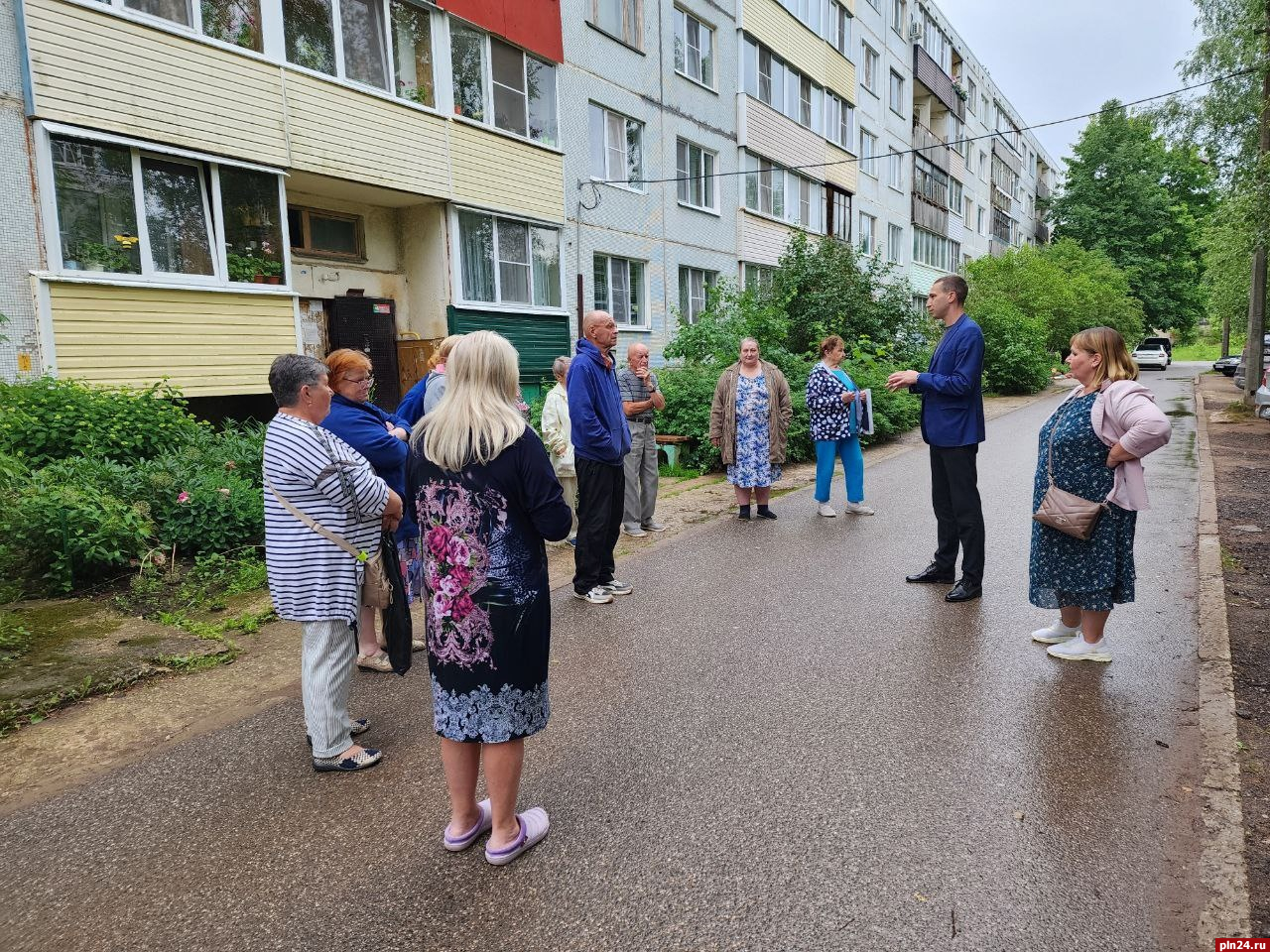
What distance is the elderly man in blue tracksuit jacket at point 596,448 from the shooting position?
19.1ft

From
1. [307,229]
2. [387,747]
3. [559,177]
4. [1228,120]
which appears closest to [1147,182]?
[1228,120]

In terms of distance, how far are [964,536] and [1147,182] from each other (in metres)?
57.3

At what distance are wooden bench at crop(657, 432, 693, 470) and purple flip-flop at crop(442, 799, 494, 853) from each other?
366 inches

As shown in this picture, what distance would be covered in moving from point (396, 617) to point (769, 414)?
18.2 ft

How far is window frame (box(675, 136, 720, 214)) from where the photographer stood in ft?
65.1

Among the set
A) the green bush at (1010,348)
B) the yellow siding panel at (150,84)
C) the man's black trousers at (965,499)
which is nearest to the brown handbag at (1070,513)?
the man's black trousers at (965,499)

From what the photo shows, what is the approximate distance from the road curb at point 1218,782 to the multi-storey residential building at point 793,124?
59.1ft

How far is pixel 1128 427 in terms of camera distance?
4.16 m

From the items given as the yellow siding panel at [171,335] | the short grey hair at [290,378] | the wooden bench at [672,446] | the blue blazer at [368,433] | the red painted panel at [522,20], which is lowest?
the wooden bench at [672,446]

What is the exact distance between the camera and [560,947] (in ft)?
7.93

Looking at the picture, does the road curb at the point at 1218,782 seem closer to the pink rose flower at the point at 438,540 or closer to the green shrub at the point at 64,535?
the pink rose flower at the point at 438,540

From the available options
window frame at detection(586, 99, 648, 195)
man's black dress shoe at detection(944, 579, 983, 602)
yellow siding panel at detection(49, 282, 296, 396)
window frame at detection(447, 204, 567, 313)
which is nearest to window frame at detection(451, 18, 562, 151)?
window frame at detection(586, 99, 648, 195)

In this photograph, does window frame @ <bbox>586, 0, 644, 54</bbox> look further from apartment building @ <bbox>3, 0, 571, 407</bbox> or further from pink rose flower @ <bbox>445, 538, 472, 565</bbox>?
pink rose flower @ <bbox>445, 538, 472, 565</bbox>

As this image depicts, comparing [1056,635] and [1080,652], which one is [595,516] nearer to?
[1056,635]
